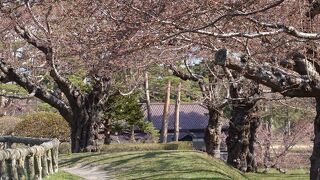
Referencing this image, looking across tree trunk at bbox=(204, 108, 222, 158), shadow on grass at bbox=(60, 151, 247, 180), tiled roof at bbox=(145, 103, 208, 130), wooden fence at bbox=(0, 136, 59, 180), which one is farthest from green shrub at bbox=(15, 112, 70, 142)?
tiled roof at bbox=(145, 103, 208, 130)

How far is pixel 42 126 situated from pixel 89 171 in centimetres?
1431

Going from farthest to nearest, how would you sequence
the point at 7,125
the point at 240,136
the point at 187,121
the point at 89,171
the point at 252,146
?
the point at 187,121
the point at 7,125
the point at 252,146
the point at 240,136
the point at 89,171

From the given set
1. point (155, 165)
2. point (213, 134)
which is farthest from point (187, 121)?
Result: point (155, 165)

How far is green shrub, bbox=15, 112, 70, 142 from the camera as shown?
30062mm

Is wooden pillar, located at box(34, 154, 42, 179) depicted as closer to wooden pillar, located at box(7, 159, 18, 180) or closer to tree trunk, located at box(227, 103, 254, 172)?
wooden pillar, located at box(7, 159, 18, 180)

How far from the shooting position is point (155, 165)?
1680 cm

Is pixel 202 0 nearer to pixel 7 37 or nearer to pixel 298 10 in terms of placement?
pixel 298 10

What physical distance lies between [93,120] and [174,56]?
6377 millimetres

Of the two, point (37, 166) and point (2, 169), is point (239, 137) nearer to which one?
point (37, 166)

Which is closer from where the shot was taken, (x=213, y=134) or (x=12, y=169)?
(x=12, y=169)

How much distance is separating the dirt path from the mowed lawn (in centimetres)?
18

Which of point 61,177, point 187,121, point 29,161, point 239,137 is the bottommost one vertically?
point 61,177

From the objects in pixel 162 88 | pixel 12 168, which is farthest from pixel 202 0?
pixel 162 88

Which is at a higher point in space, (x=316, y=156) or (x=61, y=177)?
(x=316, y=156)
